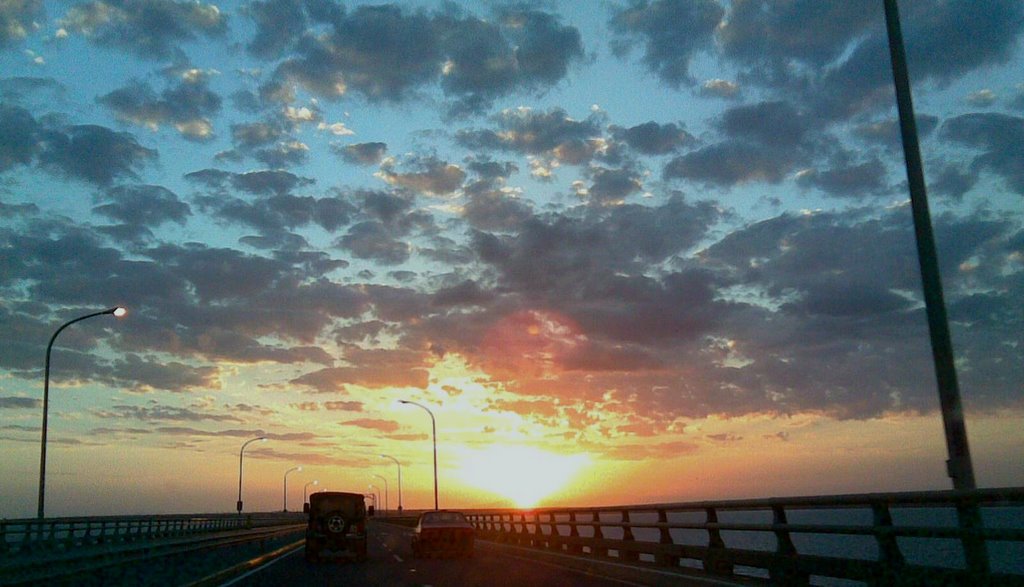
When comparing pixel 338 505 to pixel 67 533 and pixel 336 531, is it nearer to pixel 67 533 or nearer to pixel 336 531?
pixel 336 531

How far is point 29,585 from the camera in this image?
37.7 ft

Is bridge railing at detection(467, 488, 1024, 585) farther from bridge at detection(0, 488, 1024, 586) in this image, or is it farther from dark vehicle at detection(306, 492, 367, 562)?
dark vehicle at detection(306, 492, 367, 562)

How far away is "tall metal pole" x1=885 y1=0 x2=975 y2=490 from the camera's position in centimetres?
991

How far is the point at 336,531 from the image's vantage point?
3269cm

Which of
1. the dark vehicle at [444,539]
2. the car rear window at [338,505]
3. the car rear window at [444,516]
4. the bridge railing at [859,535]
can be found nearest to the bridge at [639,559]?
the bridge railing at [859,535]

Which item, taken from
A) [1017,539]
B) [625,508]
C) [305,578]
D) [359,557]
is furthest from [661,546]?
[359,557]

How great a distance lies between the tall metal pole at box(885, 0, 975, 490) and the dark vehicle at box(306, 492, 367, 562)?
2555cm

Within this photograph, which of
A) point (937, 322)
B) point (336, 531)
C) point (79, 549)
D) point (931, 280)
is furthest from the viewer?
point (336, 531)

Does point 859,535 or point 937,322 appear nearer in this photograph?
point 937,322

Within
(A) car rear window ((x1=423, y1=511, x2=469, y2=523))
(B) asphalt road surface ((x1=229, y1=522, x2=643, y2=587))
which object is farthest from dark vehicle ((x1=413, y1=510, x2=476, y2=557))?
(B) asphalt road surface ((x1=229, y1=522, x2=643, y2=587))

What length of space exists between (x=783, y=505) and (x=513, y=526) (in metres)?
28.6

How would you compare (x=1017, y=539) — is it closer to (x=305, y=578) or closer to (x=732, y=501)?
(x=732, y=501)

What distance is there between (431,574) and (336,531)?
1134cm

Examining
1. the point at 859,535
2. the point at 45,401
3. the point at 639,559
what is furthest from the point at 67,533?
the point at 859,535
